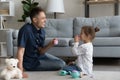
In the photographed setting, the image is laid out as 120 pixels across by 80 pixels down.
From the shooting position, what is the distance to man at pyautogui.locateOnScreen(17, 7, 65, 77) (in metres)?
2.59

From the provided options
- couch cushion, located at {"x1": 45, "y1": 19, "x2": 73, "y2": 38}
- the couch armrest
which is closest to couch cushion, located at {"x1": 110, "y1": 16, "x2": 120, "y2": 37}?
couch cushion, located at {"x1": 45, "y1": 19, "x2": 73, "y2": 38}

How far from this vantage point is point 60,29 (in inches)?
176

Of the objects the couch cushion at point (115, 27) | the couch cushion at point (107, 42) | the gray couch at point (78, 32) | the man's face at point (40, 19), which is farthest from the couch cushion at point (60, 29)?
the man's face at point (40, 19)

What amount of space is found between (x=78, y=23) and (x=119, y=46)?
104cm

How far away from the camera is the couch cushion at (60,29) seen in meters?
4.43

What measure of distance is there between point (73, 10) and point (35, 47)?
102 inches

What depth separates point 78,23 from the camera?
14.5 feet

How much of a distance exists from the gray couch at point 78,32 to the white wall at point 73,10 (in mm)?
710

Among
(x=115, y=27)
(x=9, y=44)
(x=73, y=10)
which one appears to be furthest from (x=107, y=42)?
(x=73, y=10)

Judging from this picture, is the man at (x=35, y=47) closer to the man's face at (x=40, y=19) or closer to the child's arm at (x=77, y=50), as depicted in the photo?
the man's face at (x=40, y=19)

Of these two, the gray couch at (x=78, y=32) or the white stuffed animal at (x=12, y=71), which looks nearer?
the white stuffed animal at (x=12, y=71)

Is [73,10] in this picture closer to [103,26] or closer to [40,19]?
[103,26]

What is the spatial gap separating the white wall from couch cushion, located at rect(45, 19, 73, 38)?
2.51 feet

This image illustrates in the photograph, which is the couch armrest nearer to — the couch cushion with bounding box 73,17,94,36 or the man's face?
the couch cushion with bounding box 73,17,94,36
